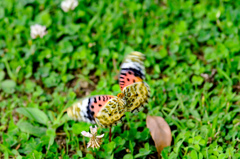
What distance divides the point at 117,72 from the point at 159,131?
0.88 m

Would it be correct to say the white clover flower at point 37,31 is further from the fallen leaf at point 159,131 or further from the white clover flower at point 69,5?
the fallen leaf at point 159,131

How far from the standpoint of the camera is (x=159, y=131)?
249 cm

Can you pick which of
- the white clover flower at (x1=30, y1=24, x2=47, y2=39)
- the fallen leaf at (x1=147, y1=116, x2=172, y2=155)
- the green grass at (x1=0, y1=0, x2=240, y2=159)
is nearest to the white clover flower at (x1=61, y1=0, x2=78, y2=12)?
the green grass at (x1=0, y1=0, x2=240, y2=159)

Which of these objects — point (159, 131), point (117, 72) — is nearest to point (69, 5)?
point (117, 72)

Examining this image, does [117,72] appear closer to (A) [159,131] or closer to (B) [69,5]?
(A) [159,131]

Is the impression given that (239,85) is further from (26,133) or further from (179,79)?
(26,133)

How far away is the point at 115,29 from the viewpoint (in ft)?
11.5

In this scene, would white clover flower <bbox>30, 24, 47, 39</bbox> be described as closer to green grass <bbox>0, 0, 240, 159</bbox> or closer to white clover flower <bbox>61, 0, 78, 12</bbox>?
green grass <bbox>0, 0, 240, 159</bbox>

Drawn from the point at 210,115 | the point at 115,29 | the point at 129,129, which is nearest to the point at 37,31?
the point at 115,29

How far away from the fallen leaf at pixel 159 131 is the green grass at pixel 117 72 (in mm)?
64

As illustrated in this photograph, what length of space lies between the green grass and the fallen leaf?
0.06 m

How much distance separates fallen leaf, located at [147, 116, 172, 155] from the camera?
2445 millimetres

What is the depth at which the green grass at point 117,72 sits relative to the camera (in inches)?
98.5

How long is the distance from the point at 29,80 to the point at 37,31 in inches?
21.4
